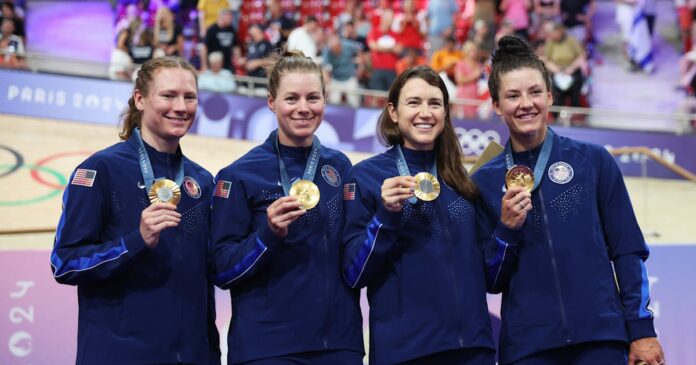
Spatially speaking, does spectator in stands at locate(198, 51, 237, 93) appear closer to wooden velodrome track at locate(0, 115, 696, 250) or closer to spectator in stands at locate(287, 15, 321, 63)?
wooden velodrome track at locate(0, 115, 696, 250)

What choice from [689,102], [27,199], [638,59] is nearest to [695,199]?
[689,102]

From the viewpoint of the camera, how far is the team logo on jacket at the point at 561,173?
13.3ft

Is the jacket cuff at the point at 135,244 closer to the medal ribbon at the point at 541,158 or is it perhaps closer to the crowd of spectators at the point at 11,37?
the medal ribbon at the point at 541,158

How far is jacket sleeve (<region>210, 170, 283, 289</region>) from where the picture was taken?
3939 mm

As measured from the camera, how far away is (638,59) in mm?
15648

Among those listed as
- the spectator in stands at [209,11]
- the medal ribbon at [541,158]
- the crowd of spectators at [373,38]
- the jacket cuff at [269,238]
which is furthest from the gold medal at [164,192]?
the spectator in stands at [209,11]

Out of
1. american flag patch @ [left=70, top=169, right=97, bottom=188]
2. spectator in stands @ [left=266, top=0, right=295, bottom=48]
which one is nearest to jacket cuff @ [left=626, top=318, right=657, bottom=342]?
american flag patch @ [left=70, top=169, right=97, bottom=188]

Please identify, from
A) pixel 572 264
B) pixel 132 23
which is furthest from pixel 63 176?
pixel 572 264

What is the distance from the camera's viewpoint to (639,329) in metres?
3.87

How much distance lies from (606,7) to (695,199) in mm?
5584

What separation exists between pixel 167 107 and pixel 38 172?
817 cm

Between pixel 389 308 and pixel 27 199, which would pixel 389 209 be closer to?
pixel 389 308

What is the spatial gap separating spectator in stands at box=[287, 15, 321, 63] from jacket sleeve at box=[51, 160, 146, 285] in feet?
33.6

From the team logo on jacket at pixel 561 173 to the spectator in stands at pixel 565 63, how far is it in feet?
30.8
